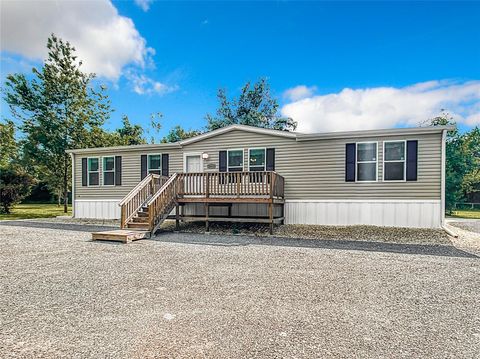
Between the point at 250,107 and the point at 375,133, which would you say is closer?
the point at 375,133

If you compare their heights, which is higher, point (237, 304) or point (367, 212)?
point (367, 212)

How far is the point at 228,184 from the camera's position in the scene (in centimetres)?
993

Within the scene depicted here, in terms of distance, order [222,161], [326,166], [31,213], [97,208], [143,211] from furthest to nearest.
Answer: [31,213] → [97,208] → [222,161] → [326,166] → [143,211]

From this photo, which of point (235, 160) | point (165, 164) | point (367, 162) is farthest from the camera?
point (165, 164)

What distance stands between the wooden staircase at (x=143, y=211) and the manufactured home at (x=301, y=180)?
1.4 inches

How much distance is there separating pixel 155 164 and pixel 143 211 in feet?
12.4

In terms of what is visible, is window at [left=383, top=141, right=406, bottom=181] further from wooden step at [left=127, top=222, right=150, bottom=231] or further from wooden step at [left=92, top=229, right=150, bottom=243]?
wooden step at [left=92, top=229, right=150, bottom=243]

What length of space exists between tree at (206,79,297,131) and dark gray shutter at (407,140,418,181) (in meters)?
18.4

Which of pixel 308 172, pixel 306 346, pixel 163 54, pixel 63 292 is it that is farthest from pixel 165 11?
pixel 306 346

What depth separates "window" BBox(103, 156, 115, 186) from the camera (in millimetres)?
13711

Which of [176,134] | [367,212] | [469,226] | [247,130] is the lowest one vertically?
[469,226]

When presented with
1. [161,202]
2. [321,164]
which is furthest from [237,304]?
[321,164]

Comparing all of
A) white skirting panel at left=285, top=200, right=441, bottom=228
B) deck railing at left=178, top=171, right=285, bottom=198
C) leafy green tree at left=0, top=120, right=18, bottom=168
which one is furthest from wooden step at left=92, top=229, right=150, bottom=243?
leafy green tree at left=0, top=120, right=18, bottom=168

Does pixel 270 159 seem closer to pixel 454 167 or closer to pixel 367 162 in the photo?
A: pixel 367 162
